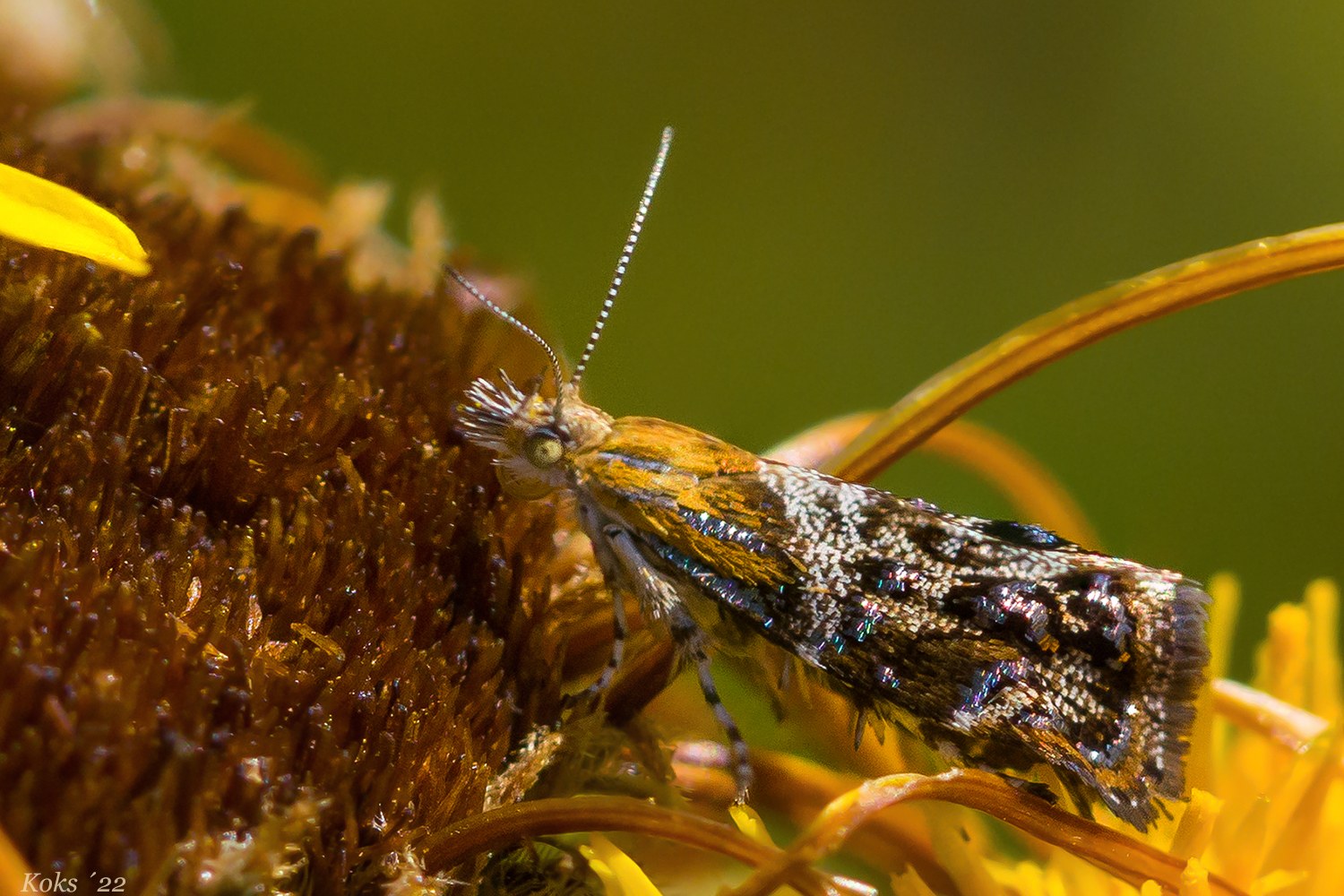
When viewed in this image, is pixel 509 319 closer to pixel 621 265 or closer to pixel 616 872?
pixel 621 265

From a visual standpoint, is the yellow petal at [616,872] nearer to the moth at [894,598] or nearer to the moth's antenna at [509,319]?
the moth at [894,598]

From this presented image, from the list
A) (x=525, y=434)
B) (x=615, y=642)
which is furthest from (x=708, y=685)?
(x=525, y=434)

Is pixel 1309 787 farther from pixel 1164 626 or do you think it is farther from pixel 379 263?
pixel 379 263

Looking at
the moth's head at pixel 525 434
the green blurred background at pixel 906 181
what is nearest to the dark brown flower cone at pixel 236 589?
the moth's head at pixel 525 434

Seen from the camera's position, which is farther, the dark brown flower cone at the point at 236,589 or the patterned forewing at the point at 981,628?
the patterned forewing at the point at 981,628

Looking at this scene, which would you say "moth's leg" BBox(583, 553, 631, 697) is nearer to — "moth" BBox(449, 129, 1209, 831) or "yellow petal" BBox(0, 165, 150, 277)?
"moth" BBox(449, 129, 1209, 831)

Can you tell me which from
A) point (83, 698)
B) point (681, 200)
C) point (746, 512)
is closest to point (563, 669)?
point (746, 512)

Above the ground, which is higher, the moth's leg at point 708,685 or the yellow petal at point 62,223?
the yellow petal at point 62,223
